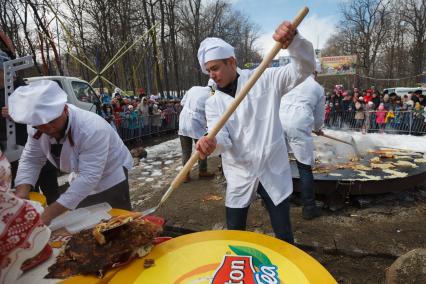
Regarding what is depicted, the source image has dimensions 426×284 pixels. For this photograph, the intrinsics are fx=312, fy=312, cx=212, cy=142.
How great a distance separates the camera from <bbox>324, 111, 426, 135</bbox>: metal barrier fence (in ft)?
36.8

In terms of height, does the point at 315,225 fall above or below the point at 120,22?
below

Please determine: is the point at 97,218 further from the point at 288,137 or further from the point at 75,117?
the point at 288,137

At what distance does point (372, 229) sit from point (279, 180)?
2.44 m

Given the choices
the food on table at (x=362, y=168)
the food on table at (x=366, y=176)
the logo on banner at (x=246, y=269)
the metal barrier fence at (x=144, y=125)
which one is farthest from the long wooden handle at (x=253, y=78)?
the metal barrier fence at (x=144, y=125)

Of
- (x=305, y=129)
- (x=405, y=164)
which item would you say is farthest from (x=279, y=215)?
(x=405, y=164)

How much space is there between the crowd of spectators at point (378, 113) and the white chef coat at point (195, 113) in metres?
8.86

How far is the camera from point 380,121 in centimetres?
1227

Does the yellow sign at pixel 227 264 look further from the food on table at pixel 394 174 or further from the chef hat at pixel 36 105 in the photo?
the food on table at pixel 394 174

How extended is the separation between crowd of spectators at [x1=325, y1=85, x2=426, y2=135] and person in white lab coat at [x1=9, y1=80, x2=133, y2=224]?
11.6 metres

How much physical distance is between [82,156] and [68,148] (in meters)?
0.14

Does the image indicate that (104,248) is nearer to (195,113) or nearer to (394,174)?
(394,174)

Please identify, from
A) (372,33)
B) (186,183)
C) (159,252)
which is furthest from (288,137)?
(372,33)

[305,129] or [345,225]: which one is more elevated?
[305,129]

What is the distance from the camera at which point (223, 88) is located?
93.5 inches
